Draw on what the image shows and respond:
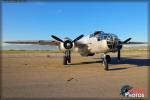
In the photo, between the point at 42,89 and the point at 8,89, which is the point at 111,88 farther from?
the point at 8,89

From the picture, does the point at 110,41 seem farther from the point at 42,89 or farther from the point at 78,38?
the point at 42,89

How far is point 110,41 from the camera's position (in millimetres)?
19328

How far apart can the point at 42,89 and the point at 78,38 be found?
44.9ft

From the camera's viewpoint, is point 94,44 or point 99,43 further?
point 94,44

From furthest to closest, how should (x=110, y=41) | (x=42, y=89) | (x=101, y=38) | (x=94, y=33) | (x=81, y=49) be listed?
(x=81, y=49), (x=94, y=33), (x=101, y=38), (x=110, y=41), (x=42, y=89)

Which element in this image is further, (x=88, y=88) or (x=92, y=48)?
(x=92, y=48)

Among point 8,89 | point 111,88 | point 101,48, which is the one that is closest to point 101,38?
point 101,48

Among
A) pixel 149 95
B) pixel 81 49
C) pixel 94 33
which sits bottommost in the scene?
pixel 149 95

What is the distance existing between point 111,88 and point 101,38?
34.2 ft

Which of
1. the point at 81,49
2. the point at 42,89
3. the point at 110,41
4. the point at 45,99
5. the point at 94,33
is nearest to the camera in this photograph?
the point at 45,99

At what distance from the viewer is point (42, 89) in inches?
408

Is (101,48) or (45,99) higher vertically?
(101,48)

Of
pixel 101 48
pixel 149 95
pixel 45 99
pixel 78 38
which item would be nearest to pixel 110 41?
pixel 101 48

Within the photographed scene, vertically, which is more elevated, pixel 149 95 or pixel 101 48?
pixel 101 48
